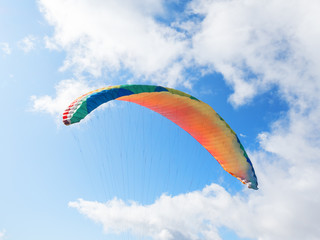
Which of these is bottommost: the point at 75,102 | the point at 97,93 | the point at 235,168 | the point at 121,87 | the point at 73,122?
the point at 73,122

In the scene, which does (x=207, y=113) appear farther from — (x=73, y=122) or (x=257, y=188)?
(x=73, y=122)

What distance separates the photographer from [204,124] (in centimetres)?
1573

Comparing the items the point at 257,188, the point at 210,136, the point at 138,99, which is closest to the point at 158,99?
the point at 138,99

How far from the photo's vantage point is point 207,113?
15.4 m

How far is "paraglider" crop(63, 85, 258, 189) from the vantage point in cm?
1445

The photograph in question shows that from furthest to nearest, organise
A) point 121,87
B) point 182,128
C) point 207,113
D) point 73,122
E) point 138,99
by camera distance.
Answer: point 182,128 < point 207,113 < point 138,99 < point 121,87 < point 73,122

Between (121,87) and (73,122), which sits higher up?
(121,87)

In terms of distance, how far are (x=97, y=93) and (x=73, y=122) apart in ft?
5.73

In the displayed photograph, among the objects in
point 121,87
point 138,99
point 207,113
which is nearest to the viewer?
point 121,87

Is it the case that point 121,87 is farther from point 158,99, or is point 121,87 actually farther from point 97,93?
point 158,99

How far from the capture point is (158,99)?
14633mm

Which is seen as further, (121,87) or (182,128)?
(182,128)

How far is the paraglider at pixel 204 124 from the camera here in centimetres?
1445

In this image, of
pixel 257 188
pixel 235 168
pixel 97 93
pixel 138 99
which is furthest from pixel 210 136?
pixel 97 93
